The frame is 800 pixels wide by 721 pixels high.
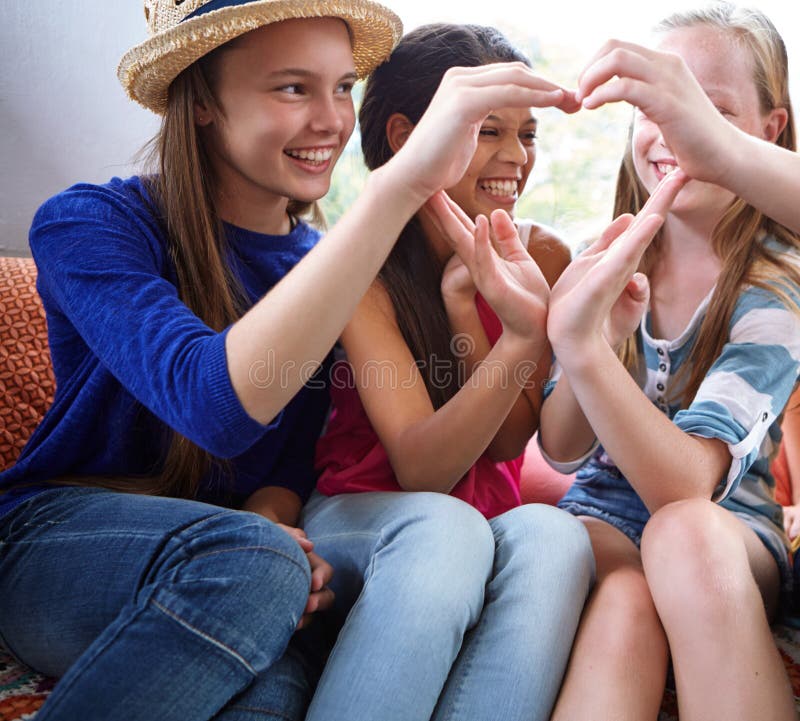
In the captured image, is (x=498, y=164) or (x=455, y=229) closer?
(x=455, y=229)

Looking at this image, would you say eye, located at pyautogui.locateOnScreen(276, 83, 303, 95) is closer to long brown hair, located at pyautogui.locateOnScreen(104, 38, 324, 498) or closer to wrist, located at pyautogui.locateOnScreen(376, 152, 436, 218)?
long brown hair, located at pyautogui.locateOnScreen(104, 38, 324, 498)

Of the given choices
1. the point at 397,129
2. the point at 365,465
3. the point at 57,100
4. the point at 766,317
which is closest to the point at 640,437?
the point at 766,317

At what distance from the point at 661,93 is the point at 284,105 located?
16.2 inches

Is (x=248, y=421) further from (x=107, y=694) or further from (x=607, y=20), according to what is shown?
(x=607, y=20)

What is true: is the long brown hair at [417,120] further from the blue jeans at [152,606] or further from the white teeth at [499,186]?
the blue jeans at [152,606]

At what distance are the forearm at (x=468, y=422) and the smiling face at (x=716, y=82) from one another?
1.00ft

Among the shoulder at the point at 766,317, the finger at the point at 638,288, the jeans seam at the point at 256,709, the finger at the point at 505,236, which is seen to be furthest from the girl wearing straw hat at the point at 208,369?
the shoulder at the point at 766,317

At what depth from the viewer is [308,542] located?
90cm

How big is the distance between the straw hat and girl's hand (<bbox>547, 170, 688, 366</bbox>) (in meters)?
0.39

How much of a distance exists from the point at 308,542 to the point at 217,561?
145mm

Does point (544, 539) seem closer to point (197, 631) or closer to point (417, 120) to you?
point (197, 631)

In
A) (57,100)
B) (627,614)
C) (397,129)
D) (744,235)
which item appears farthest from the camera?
(57,100)

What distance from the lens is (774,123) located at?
3.48ft

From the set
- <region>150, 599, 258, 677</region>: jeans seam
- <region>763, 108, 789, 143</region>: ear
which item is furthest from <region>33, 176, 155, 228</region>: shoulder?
<region>763, 108, 789, 143</region>: ear
